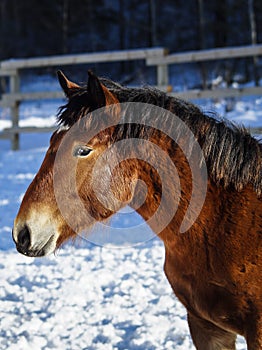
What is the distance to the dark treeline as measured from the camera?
22234 mm

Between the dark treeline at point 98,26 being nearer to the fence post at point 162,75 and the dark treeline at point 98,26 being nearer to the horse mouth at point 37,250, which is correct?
the fence post at point 162,75

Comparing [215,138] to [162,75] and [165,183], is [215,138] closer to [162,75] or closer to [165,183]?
[165,183]

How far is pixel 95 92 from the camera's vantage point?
1811 mm

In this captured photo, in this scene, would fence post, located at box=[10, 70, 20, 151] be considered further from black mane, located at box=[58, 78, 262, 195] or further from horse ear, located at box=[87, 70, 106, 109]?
horse ear, located at box=[87, 70, 106, 109]

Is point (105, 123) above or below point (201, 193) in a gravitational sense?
above

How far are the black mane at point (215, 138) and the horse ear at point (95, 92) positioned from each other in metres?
0.04

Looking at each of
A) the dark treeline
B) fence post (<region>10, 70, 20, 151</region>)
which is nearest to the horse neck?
fence post (<region>10, 70, 20, 151</region>)

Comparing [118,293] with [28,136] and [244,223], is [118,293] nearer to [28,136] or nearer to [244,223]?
[244,223]

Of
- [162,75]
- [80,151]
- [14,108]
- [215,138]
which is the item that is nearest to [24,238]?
[80,151]

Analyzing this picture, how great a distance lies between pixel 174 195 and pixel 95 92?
1.66 ft

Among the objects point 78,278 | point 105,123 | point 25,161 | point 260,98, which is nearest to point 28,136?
point 25,161

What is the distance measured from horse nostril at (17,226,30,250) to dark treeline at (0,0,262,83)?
20.5m

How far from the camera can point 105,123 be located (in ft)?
6.14

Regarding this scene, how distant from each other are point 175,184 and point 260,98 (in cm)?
1083
